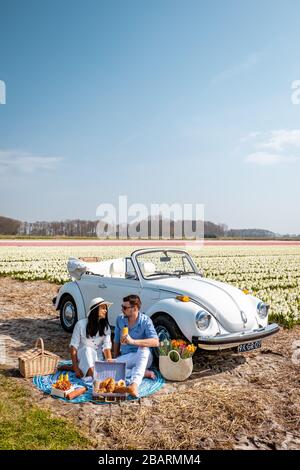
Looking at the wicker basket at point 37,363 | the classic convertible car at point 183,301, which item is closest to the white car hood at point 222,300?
the classic convertible car at point 183,301

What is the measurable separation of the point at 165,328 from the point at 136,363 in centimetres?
91

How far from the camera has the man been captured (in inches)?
236

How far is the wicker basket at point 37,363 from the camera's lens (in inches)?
246

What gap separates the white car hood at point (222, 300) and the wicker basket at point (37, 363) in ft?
6.65

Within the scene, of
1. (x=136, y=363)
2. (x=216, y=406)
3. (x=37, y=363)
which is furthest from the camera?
(x=37, y=363)

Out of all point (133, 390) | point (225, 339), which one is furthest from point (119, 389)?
point (225, 339)

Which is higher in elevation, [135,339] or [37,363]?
[135,339]

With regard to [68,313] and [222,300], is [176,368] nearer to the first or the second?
[222,300]

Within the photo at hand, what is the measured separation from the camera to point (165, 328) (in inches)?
265

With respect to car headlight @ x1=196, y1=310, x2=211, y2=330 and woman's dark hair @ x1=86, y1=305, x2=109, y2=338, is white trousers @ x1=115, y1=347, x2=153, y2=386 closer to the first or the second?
woman's dark hair @ x1=86, y1=305, x2=109, y2=338

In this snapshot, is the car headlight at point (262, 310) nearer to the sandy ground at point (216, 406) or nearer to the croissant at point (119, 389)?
the sandy ground at point (216, 406)

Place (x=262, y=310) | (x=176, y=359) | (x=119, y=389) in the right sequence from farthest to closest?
(x=262, y=310) → (x=176, y=359) → (x=119, y=389)
